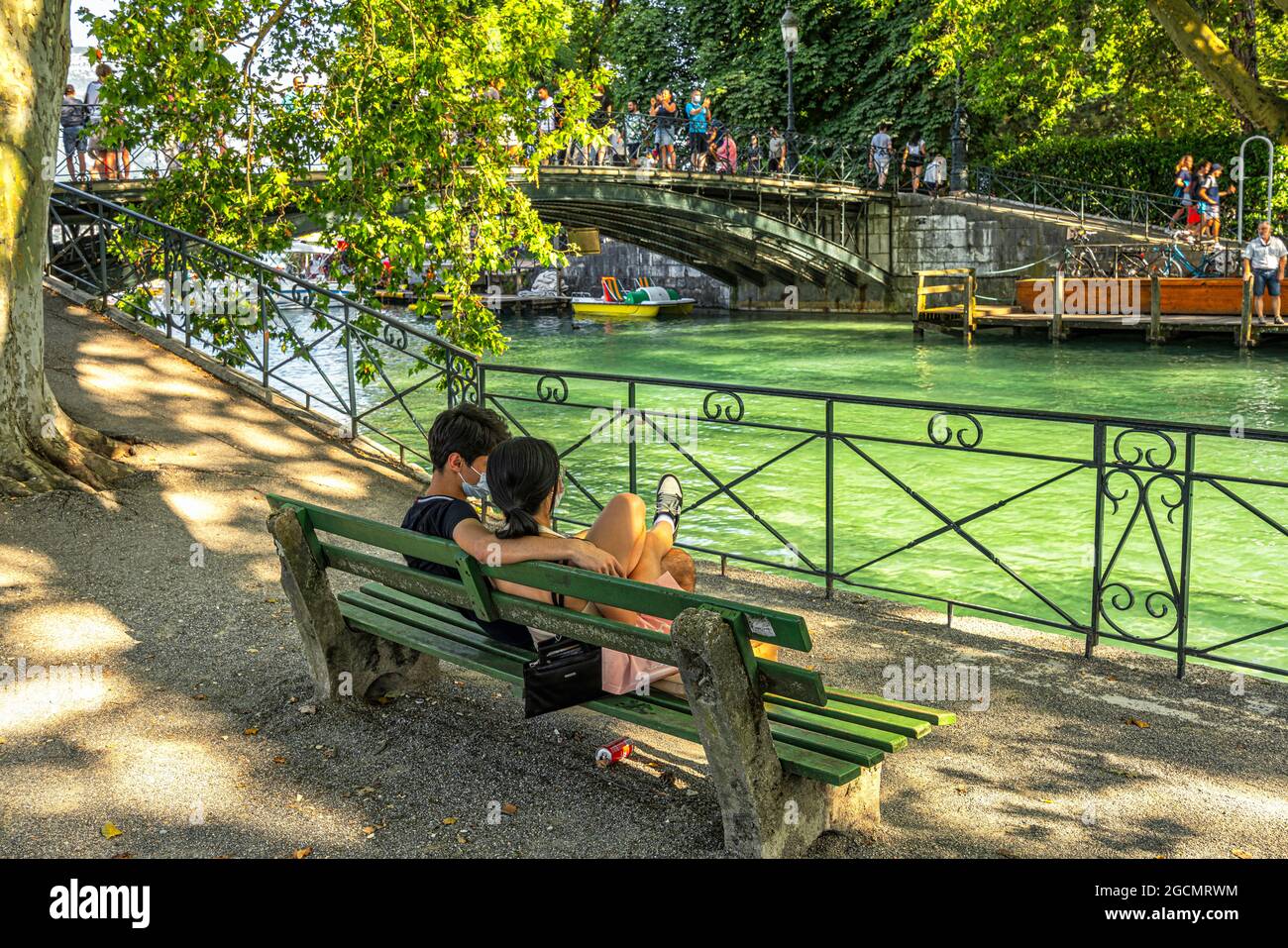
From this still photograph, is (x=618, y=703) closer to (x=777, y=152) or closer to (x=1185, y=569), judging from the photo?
(x=1185, y=569)

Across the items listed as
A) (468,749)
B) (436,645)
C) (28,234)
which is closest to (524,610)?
(436,645)

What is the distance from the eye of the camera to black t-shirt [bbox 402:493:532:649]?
181 inches

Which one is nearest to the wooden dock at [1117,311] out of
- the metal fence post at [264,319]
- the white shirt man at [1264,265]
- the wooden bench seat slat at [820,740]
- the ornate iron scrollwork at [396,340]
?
the white shirt man at [1264,265]

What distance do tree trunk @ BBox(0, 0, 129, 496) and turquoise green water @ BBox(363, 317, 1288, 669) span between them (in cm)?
274

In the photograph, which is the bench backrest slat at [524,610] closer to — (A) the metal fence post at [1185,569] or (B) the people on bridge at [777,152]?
(A) the metal fence post at [1185,569]

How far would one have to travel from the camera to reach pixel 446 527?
182 inches

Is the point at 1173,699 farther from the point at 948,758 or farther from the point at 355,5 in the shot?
the point at 355,5

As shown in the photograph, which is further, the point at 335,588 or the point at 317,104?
the point at 317,104

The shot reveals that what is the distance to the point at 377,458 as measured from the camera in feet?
32.7

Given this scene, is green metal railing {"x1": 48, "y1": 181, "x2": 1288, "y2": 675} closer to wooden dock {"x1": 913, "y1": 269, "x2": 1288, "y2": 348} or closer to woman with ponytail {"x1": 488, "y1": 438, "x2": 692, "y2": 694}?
woman with ponytail {"x1": 488, "y1": 438, "x2": 692, "y2": 694}

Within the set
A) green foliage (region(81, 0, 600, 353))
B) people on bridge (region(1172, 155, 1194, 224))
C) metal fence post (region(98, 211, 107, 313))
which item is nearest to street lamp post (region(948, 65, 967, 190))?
people on bridge (region(1172, 155, 1194, 224))
